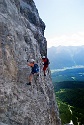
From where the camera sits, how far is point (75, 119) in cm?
15638

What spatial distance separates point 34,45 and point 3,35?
847 centimetres

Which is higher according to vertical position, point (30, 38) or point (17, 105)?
point (30, 38)

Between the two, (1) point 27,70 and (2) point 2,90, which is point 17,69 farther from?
(2) point 2,90

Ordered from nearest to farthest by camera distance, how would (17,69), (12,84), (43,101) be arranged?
(12,84), (17,69), (43,101)

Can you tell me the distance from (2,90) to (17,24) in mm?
11879

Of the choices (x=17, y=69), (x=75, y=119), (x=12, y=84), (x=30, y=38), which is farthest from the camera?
(x=75, y=119)

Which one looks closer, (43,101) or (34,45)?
(43,101)

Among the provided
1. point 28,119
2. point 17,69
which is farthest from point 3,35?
point 28,119

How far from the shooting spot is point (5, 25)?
26.3m

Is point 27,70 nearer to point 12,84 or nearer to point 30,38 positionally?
point 12,84

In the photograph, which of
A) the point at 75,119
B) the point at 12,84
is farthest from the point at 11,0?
A: the point at 75,119

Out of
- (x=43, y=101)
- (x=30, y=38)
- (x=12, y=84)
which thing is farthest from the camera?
(x=30, y=38)

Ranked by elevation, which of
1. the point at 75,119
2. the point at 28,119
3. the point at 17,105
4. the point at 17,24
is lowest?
the point at 75,119

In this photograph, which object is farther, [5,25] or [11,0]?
[11,0]
